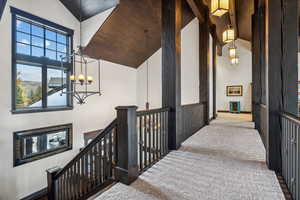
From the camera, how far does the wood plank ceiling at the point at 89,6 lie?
16.3 feet

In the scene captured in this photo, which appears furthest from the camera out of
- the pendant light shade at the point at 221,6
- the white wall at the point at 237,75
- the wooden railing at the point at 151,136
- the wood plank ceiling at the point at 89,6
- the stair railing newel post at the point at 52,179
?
the white wall at the point at 237,75

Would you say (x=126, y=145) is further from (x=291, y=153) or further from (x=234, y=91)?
(x=234, y=91)

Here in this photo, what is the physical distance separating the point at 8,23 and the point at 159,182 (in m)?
4.94

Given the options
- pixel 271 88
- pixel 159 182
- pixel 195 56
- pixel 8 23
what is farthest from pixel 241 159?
pixel 8 23

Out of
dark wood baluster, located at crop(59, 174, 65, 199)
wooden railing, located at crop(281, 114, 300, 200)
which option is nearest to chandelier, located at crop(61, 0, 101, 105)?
dark wood baluster, located at crop(59, 174, 65, 199)

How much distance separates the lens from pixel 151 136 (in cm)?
281

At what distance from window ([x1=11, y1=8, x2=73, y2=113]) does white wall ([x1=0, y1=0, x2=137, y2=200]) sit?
152 mm

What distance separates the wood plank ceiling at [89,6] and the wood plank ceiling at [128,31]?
28cm

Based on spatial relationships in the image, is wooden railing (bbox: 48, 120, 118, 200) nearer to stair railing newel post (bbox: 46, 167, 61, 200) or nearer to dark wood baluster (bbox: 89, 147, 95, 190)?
dark wood baluster (bbox: 89, 147, 95, 190)

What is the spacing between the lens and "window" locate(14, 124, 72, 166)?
164 inches

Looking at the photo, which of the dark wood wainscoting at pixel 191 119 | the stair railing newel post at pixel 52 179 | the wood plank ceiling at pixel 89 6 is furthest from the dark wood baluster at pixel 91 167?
the wood plank ceiling at pixel 89 6

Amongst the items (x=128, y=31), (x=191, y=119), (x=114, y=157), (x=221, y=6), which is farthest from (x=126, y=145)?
(x=128, y=31)

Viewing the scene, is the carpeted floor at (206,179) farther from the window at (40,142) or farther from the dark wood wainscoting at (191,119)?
the window at (40,142)

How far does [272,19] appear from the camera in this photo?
7.46 ft
